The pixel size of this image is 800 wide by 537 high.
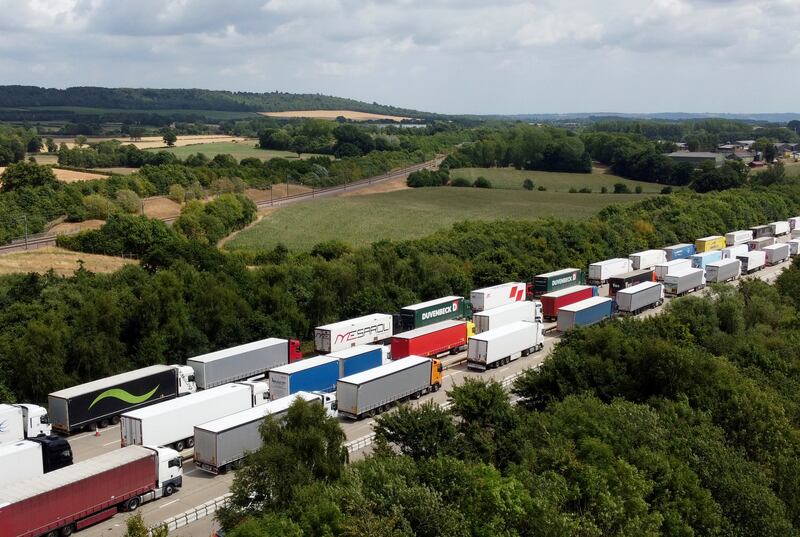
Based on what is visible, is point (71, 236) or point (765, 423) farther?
point (71, 236)

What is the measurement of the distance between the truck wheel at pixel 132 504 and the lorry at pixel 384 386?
38.3 ft

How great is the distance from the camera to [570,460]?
24.2 m

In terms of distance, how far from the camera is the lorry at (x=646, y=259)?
243ft

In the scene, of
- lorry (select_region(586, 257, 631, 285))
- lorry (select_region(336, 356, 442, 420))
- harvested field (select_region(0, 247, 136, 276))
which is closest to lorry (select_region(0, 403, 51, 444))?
lorry (select_region(336, 356, 442, 420))

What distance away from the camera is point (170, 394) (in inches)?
1494

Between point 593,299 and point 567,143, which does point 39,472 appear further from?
point 567,143

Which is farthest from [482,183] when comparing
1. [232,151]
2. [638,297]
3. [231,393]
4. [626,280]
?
[231,393]

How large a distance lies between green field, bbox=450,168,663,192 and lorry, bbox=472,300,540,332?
83.3m

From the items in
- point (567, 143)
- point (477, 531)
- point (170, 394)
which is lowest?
point (170, 394)

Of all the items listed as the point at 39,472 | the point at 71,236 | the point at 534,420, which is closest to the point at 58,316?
the point at 39,472

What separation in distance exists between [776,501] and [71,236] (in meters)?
66.4

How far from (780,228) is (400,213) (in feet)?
175

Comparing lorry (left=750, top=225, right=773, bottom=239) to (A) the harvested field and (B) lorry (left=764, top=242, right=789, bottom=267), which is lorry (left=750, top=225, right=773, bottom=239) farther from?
(A) the harvested field

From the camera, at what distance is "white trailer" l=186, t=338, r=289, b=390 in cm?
3944
